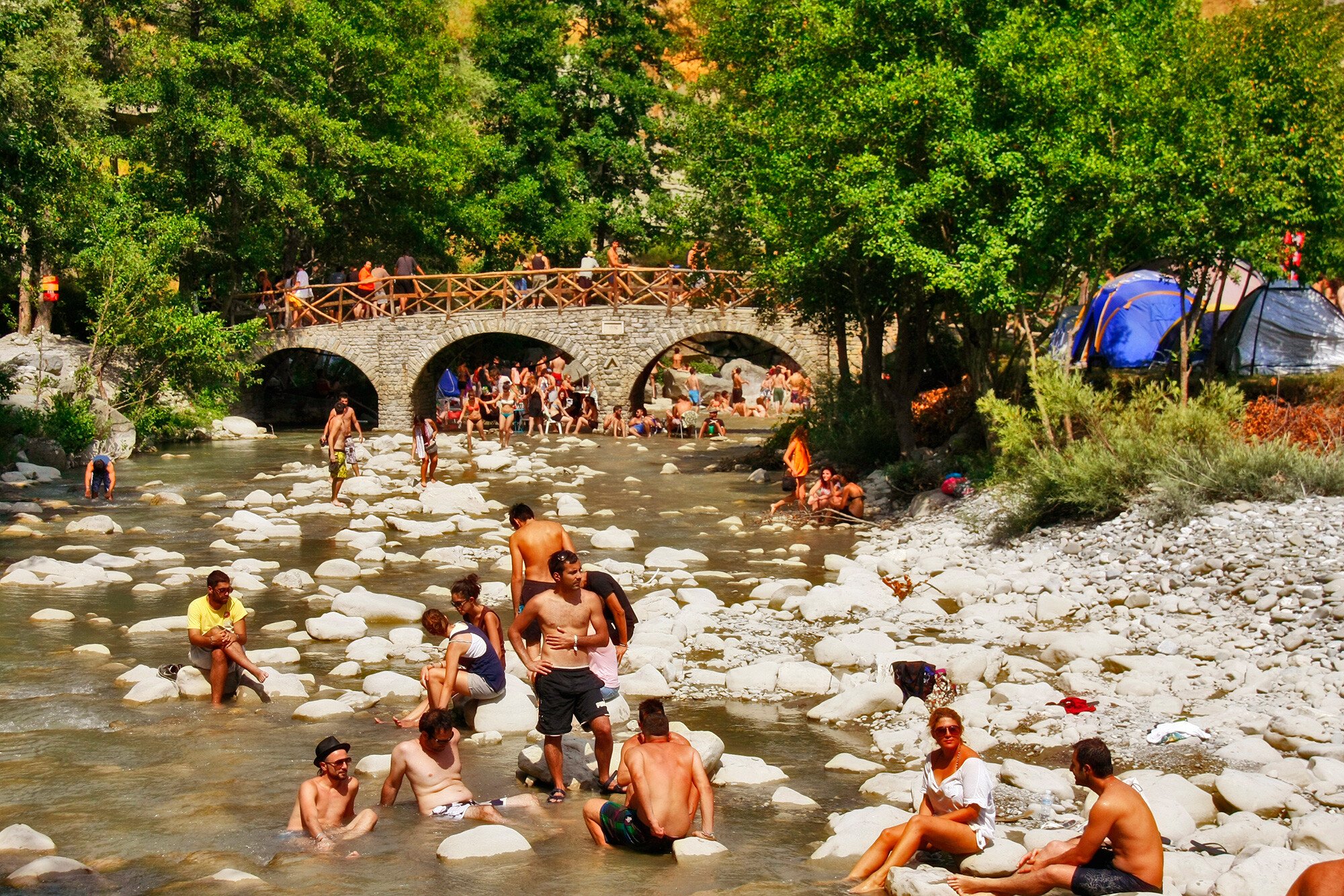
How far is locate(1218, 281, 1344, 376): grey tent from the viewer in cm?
1739

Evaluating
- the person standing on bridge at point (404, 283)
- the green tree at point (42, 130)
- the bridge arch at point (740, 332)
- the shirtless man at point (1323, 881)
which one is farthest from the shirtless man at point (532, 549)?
the person standing on bridge at point (404, 283)

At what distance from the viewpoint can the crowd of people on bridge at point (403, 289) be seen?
2992cm

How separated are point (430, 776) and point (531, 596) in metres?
1.35

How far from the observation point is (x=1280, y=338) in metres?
17.5

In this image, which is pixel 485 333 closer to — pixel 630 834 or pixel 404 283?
pixel 404 283

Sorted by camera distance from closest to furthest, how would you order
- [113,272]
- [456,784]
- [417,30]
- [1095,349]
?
[456,784], [1095,349], [113,272], [417,30]

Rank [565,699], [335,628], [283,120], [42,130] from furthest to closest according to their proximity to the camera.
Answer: [283,120], [42,130], [335,628], [565,699]

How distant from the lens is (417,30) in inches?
1244

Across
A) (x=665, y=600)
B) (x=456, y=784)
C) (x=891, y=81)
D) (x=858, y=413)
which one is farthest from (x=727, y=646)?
(x=858, y=413)

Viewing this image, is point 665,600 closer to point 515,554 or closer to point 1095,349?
point 515,554

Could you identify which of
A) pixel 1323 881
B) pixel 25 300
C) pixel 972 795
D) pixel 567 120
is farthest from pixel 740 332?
pixel 1323 881

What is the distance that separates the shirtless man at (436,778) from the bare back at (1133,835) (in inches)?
110

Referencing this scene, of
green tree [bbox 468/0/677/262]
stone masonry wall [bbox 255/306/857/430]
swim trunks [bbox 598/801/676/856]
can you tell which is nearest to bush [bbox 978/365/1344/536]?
swim trunks [bbox 598/801/676/856]

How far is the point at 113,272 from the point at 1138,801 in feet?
78.6
